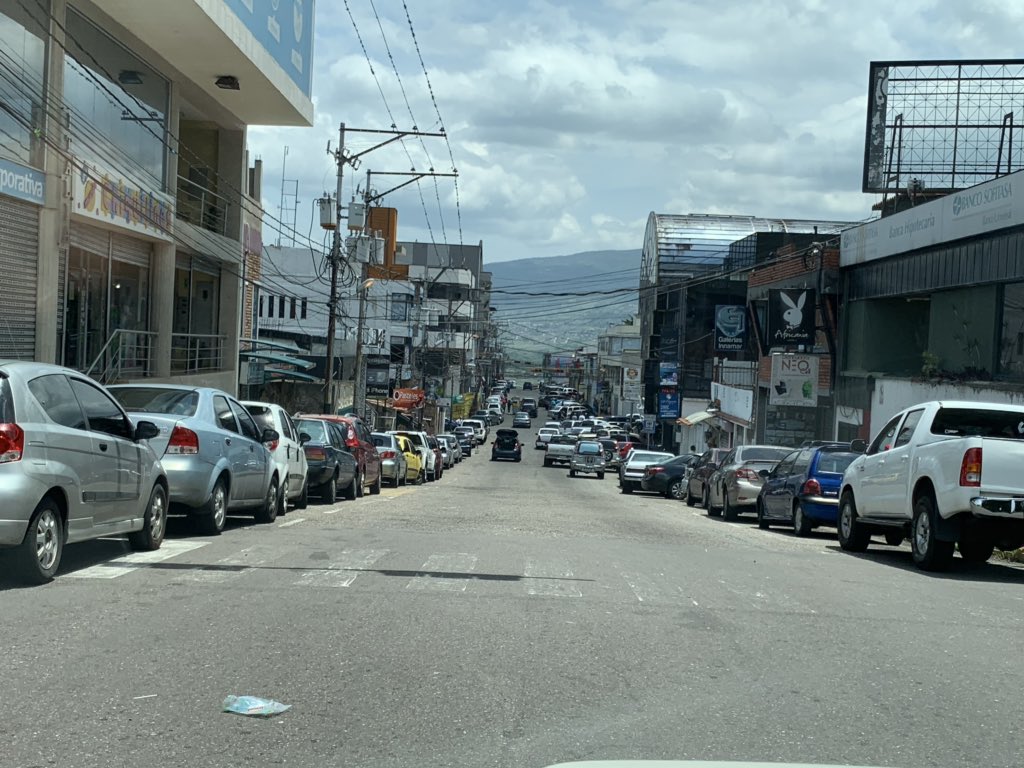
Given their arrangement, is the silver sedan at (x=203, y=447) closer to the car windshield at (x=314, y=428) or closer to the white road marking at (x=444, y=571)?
the white road marking at (x=444, y=571)

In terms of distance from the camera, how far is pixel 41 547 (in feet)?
30.3

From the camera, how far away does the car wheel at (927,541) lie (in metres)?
13.0

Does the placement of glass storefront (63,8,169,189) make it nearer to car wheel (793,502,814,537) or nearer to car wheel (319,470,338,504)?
car wheel (319,470,338,504)

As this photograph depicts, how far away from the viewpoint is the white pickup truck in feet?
40.3

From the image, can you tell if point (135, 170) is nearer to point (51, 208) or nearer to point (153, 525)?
point (51, 208)

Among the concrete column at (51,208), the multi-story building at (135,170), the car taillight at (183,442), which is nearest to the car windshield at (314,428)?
the multi-story building at (135,170)

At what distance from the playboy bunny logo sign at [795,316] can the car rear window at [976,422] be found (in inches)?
939

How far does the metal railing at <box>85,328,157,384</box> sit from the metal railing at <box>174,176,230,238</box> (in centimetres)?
348

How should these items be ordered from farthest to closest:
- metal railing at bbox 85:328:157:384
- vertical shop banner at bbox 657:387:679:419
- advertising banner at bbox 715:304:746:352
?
vertical shop banner at bbox 657:387:679:419, advertising banner at bbox 715:304:746:352, metal railing at bbox 85:328:157:384

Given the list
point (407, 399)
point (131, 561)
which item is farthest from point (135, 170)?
point (407, 399)

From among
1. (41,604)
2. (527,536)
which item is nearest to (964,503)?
(527,536)

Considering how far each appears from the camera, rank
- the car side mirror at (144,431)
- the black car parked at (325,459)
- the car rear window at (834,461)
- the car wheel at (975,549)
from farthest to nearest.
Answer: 1. the black car parked at (325,459)
2. the car rear window at (834,461)
3. the car wheel at (975,549)
4. the car side mirror at (144,431)

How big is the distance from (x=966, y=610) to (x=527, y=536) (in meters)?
6.78

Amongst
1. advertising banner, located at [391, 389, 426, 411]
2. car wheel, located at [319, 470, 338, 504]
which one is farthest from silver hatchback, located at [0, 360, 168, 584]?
advertising banner, located at [391, 389, 426, 411]
